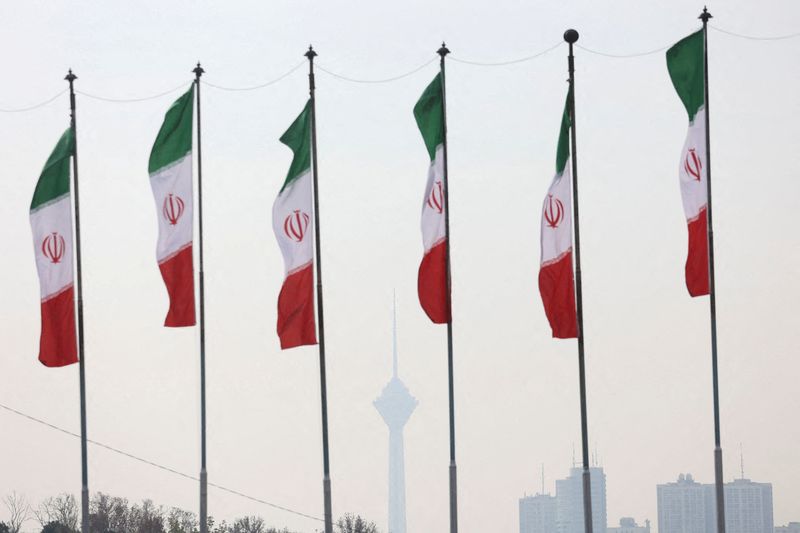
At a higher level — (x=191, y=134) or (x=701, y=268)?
(x=191, y=134)

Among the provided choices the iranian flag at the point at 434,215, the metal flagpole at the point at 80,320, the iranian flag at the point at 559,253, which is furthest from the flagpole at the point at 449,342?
the metal flagpole at the point at 80,320

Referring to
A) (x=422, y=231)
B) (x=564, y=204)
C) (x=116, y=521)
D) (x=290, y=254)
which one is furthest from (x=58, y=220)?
(x=116, y=521)

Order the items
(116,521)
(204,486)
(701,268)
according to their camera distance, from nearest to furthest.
→ 1. (701,268)
2. (204,486)
3. (116,521)

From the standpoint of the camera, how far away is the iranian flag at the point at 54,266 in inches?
2297

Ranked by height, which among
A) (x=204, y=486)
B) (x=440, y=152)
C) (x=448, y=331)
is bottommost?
(x=204, y=486)

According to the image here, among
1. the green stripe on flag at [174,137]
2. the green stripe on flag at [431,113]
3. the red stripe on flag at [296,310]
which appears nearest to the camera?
the red stripe on flag at [296,310]

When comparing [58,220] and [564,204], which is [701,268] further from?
[58,220]

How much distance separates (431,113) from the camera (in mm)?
57812

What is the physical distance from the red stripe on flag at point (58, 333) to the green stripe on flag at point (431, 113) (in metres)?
11.3

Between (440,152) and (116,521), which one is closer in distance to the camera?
(440,152)

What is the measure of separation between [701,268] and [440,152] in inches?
321

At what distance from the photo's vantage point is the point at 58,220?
192 feet

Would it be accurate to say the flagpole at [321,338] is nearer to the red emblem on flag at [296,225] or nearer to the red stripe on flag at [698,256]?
the red emblem on flag at [296,225]

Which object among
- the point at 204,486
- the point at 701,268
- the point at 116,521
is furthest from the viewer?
the point at 116,521
